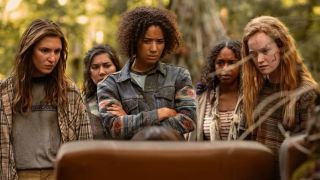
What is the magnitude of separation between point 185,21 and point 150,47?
462cm

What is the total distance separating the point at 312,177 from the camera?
2559mm

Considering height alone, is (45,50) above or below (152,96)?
above

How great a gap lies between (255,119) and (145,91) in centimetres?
71

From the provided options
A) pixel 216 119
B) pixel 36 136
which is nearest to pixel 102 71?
pixel 216 119

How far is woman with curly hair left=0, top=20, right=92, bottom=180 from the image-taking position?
166 inches

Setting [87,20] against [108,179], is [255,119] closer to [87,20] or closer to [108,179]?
[108,179]

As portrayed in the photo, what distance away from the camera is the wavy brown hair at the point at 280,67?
418cm

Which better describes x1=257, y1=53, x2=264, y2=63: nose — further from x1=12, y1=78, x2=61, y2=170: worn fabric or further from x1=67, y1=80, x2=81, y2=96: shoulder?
x1=12, y1=78, x2=61, y2=170: worn fabric

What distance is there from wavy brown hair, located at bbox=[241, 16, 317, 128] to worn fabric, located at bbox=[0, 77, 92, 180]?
105cm

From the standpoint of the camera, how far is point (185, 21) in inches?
359

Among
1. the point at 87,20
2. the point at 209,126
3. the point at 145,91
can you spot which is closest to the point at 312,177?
the point at 145,91

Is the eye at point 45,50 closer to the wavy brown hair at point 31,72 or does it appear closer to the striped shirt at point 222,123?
the wavy brown hair at point 31,72

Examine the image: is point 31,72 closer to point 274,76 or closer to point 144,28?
point 144,28

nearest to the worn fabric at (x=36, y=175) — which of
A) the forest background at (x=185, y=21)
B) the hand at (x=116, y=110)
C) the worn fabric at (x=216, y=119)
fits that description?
the hand at (x=116, y=110)
